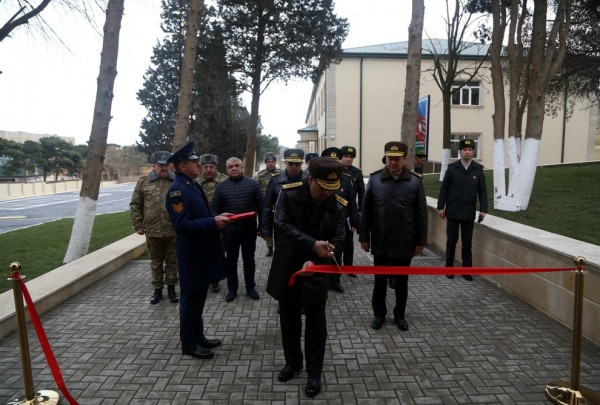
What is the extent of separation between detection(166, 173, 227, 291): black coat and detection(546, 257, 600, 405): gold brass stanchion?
2.93 m

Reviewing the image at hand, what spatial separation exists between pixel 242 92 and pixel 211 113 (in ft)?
13.4

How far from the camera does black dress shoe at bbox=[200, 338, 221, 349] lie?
397 cm

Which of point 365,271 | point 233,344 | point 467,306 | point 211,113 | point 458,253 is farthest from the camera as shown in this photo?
point 211,113

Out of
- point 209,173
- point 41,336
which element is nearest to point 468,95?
point 209,173

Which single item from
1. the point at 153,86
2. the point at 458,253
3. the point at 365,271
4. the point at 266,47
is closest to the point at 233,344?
the point at 365,271

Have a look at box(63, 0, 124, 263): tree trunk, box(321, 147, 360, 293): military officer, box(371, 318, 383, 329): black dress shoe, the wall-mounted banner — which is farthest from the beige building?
box(371, 318, 383, 329): black dress shoe

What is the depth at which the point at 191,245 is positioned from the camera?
12.4ft

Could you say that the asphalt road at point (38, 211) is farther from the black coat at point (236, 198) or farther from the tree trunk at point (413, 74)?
the tree trunk at point (413, 74)

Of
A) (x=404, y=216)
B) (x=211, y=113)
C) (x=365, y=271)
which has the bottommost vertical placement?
(x=365, y=271)

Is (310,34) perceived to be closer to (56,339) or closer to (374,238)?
(374,238)

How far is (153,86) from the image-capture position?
83.6 ft

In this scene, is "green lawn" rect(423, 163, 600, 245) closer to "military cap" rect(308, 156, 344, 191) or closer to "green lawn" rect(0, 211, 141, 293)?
"military cap" rect(308, 156, 344, 191)

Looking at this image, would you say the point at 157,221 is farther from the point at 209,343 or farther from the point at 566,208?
the point at 566,208

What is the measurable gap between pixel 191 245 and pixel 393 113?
84.5 feet
